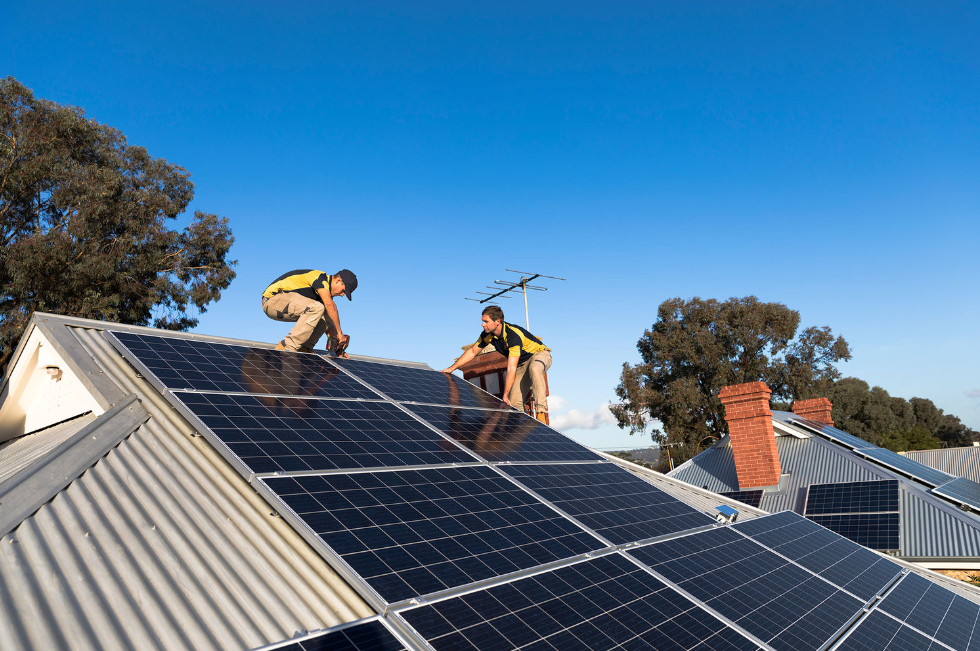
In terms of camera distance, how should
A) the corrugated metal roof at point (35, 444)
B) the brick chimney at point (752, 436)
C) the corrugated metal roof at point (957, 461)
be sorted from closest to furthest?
1. the corrugated metal roof at point (35, 444)
2. the brick chimney at point (752, 436)
3. the corrugated metal roof at point (957, 461)

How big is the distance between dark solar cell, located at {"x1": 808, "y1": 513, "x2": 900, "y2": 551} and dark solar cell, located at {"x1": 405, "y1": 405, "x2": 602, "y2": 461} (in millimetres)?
8404

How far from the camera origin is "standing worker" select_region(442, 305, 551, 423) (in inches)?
504

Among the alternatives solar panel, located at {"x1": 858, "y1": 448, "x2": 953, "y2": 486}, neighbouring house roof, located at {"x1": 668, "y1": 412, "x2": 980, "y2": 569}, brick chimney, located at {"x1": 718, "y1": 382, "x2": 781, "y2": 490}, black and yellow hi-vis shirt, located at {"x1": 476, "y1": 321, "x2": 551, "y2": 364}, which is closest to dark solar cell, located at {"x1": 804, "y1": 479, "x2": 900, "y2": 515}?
neighbouring house roof, located at {"x1": 668, "y1": 412, "x2": 980, "y2": 569}

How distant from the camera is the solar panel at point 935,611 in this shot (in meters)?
6.23

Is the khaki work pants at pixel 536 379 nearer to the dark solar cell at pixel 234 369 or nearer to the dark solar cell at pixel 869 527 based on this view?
the dark solar cell at pixel 234 369

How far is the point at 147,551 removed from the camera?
4.42m

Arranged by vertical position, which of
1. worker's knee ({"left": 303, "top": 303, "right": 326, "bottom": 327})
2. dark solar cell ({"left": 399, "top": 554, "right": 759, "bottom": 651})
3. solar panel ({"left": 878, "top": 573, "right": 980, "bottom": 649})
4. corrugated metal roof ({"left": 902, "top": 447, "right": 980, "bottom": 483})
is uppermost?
worker's knee ({"left": 303, "top": 303, "right": 326, "bottom": 327})

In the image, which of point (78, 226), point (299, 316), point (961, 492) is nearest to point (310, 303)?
point (299, 316)

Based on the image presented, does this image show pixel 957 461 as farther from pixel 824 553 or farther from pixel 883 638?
pixel 883 638

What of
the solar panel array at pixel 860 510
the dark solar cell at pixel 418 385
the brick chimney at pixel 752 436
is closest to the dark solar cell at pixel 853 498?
the solar panel array at pixel 860 510

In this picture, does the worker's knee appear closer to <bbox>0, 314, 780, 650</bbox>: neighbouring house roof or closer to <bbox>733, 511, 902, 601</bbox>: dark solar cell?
<bbox>0, 314, 780, 650</bbox>: neighbouring house roof

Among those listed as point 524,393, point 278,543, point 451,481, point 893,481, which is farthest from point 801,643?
point 893,481

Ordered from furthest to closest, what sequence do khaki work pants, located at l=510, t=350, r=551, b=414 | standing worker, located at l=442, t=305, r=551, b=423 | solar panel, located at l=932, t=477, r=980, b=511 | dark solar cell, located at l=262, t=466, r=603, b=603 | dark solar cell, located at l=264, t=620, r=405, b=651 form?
solar panel, located at l=932, t=477, r=980, b=511 → khaki work pants, located at l=510, t=350, r=551, b=414 → standing worker, located at l=442, t=305, r=551, b=423 → dark solar cell, located at l=262, t=466, r=603, b=603 → dark solar cell, located at l=264, t=620, r=405, b=651

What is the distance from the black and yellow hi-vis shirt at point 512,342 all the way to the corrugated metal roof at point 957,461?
39402mm
